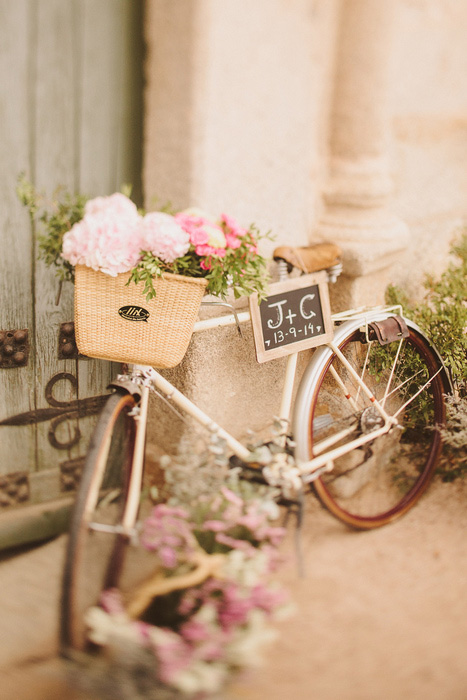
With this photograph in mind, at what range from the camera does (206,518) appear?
1788 millimetres

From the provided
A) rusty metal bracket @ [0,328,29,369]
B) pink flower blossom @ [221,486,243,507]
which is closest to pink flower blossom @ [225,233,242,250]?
pink flower blossom @ [221,486,243,507]

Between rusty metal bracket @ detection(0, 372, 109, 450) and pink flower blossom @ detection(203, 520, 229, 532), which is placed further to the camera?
rusty metal bracket @ detection(0, 372, 109, 450)

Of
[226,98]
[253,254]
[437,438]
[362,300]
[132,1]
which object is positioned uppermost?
[132,1]

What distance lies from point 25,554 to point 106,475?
0.45 metres

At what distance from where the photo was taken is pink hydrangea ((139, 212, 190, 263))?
→ 1.62 m

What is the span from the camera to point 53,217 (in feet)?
6.57

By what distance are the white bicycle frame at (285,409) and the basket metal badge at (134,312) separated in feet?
0.62

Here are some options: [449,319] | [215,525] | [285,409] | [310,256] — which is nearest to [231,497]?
[215,525]

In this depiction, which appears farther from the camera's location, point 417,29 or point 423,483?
point 417,29

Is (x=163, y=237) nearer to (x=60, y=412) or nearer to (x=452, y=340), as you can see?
(x=60, y=412)

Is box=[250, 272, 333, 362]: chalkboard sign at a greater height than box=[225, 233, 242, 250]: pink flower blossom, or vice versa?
box=[225, 233, 242, 250]: pink flower blossom

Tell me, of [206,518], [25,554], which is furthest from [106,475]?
[206,518]

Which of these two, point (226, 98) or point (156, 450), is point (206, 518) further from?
point (226, 98)

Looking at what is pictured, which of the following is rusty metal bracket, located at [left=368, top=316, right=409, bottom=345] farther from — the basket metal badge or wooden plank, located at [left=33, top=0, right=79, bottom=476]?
wooden plank, located at [left=33, top=0, right=79, bottom=476]
